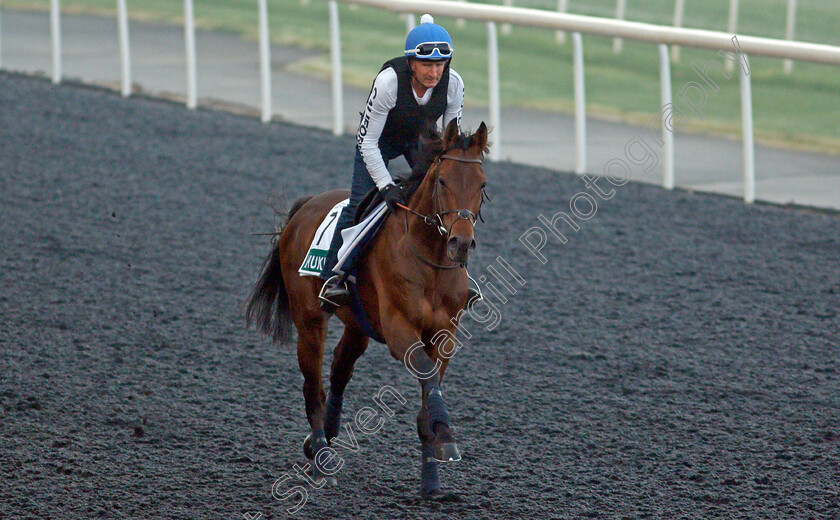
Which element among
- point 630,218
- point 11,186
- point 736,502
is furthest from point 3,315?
point 630,218

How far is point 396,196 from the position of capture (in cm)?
448

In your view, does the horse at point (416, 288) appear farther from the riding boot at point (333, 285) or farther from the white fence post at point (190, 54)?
the white fence post at point (190, 54)

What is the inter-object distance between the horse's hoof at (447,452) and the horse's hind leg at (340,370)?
90cm

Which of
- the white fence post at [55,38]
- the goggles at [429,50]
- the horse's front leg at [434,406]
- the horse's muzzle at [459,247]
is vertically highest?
the white fence post at [55,38]

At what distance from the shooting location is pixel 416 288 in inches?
170

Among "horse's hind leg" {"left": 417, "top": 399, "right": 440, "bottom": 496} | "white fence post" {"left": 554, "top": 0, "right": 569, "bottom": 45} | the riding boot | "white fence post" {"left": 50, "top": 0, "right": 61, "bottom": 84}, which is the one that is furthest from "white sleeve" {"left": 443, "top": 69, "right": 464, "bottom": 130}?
"white fence post" {"left": 554, "top": 0, "right": 569, "bottom": 45}

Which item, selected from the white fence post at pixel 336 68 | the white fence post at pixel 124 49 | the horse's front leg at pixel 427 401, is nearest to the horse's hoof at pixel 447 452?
the horse's front leg at pixel 427 401

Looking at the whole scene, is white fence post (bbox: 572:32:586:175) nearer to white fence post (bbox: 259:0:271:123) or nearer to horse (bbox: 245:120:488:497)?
white fence post (bbox: 259:0:271:123)

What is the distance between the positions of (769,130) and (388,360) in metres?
7.71

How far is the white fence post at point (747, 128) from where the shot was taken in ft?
29.5

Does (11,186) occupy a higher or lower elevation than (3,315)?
higher

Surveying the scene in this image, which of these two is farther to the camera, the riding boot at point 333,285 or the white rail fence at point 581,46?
the white rail fence at point 581,46

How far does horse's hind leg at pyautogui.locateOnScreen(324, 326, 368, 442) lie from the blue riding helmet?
125 centimetres

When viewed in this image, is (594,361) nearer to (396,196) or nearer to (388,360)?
(388,360)
